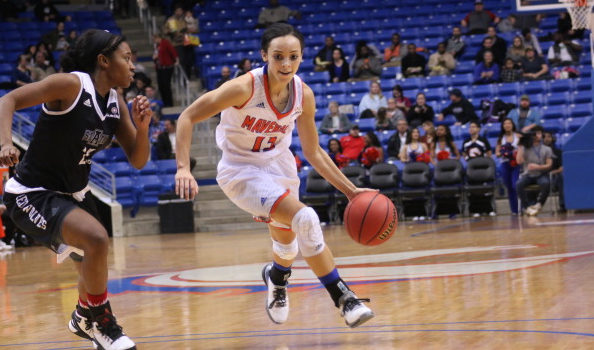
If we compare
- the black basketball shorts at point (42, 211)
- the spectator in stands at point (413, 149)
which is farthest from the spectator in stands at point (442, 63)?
the black basketball shorts at point (42, 211)

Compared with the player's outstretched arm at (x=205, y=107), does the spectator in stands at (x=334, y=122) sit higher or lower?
lower

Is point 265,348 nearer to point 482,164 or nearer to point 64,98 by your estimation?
point 64,98

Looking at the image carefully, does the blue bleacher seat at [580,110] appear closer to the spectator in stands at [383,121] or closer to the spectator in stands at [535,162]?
the spectator in stands at [535,162]

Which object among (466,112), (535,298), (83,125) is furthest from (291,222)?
(466,112)

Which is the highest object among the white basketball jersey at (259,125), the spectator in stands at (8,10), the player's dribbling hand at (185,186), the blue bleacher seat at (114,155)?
the spectator in stands at (8,10)

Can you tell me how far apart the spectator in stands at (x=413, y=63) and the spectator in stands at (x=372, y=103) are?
1264 millimetres

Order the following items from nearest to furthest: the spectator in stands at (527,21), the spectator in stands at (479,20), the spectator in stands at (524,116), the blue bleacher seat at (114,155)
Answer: the spectator in stands at (524,116) < the blue bleacher seat at (114,155) < the spectator in stands at (479,20) < the spectator in stands at (527,21)

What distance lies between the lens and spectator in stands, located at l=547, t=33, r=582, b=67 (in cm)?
1727

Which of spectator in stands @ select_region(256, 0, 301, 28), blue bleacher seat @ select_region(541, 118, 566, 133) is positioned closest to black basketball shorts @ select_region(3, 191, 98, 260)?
blue bleacher seat @ select_region(541, 118, 566, 133)

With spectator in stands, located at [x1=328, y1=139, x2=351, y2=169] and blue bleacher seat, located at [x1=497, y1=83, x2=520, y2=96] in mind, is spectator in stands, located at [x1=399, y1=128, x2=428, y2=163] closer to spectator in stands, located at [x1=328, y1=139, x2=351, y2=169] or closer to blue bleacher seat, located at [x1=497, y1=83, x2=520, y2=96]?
spectator in stands, located at [x1=328, y1=139, x2=351, y2=169]

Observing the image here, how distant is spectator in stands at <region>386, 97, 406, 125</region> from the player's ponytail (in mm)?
11675

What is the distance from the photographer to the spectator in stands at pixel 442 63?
17.5m

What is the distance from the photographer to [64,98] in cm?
419

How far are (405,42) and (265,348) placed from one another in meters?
15.5
